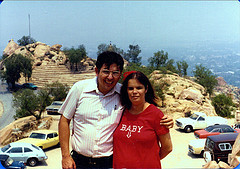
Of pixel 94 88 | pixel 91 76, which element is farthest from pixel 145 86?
pixel 91 76

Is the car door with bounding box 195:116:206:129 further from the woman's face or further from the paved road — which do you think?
the paved road

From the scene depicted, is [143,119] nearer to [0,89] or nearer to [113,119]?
[113,119]

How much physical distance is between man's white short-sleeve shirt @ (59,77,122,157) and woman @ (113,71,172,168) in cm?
10

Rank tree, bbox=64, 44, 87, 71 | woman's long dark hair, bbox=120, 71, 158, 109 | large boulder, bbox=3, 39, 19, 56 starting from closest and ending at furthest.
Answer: woman's long dark hair, bbox=120, 71, 158, 109
tree, bbox=64, 44, 87, 71
large boulder, bbox=3, 39, 19, 56

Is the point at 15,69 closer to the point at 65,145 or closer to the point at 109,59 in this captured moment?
the point at 65,145

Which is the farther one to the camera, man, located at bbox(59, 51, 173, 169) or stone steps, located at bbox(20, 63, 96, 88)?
stone steps, located at bbox(20, 63, 96, 88)

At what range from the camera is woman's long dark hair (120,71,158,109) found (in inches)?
88.0

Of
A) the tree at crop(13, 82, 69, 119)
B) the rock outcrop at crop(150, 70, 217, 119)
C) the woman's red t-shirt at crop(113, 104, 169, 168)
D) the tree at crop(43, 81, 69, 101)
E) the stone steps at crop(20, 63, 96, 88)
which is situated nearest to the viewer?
the woman's red t-shirt at crop(113, 104, 169, 168)

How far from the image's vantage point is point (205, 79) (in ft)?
123

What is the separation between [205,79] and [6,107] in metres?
33.3

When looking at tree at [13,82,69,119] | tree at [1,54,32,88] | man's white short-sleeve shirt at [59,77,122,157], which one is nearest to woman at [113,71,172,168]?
man's white short-sleeve shirt at [59,77,122,157]

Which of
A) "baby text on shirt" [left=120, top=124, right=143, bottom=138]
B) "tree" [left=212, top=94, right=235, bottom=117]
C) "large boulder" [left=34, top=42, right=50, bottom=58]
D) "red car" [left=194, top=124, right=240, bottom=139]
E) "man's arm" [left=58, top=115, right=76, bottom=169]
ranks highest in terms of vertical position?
"large boulder" [left=34, top=42, right=50, bottom=58]

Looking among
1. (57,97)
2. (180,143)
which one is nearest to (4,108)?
(57,97)

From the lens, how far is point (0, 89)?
47.0 metres
